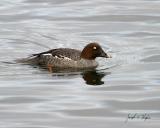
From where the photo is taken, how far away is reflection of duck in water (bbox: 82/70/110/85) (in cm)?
1655

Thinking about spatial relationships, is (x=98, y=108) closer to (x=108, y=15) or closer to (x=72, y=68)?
(x=72, y=68)

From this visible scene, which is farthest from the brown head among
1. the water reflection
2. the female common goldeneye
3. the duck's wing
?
the water reflection

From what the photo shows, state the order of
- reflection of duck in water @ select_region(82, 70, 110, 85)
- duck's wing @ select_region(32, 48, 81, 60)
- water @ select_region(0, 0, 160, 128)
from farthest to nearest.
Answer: duck's wing @ select_region(32, 48, 81, 60) < reflection of duck in water @ select_region(82, 70, 110, 85) < water @ select_region(0, 0, 160, 128)

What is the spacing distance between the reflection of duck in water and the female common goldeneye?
632mm

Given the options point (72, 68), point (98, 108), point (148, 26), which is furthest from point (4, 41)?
point (98, 108)

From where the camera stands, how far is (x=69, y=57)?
60.2ft

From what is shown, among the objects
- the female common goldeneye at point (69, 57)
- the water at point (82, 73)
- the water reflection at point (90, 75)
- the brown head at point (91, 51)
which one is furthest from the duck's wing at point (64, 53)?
the water reflection at point (90, 75)

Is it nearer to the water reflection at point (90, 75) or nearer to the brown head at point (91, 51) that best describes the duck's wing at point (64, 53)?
the brown head at point (91, 51)

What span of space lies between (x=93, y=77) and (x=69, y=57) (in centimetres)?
132

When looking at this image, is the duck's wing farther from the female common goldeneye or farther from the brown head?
the brown head

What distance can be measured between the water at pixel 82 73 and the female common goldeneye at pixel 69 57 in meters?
0.30

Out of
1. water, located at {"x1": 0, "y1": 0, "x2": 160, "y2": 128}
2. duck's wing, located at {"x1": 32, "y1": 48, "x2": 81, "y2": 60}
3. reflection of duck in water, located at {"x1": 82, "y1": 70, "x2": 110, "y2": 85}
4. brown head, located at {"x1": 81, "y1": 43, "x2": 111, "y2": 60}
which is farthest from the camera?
brown head, located at {"x1": 81, "y1": 43, "x2": 111, "y2": 60}

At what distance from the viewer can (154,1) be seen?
81.4 ft

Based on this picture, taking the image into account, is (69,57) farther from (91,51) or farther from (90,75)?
(90,75)
